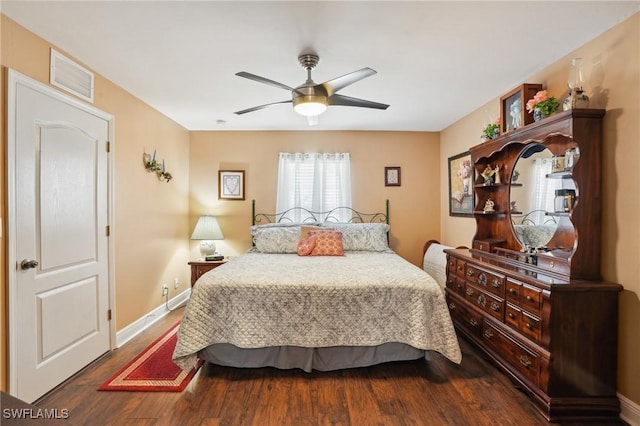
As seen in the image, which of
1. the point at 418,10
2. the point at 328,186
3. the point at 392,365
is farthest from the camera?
the point at 328,186

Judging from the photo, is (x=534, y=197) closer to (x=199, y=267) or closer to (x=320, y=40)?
(x=320, y=40)

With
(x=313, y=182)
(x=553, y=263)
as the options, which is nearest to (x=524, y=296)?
(x=553, y=263)

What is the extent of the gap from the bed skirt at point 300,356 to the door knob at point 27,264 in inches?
51.1

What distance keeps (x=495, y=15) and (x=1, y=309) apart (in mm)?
3566

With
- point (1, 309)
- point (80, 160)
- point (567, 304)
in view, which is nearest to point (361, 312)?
point (567, 304)

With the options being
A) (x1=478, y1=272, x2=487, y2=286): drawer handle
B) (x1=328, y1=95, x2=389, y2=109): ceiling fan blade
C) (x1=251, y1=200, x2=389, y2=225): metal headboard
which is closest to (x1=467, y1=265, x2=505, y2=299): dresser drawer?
(x1=478, y1=272, x2=487, y2=286): drawer handle

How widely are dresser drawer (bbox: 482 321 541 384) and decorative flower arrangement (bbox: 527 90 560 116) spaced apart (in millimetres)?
1707

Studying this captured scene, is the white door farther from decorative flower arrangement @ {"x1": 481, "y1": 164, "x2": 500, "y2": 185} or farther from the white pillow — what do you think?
decorative flower arrangement @ {"x1": 481, "y1": 164, "x2": 500, "y2": 185}

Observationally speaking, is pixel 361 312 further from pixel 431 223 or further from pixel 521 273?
pixel 431 223

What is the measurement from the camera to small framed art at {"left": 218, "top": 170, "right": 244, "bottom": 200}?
186 inches

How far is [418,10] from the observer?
75.5 inches

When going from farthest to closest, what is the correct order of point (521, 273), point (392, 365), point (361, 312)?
point (392, 365)
point (361, 312)
point (521, 273)

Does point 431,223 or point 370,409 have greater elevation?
point 431,223

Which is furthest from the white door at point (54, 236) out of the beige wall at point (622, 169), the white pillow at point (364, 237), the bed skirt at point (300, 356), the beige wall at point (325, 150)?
the beige wall at point (622, 169)
